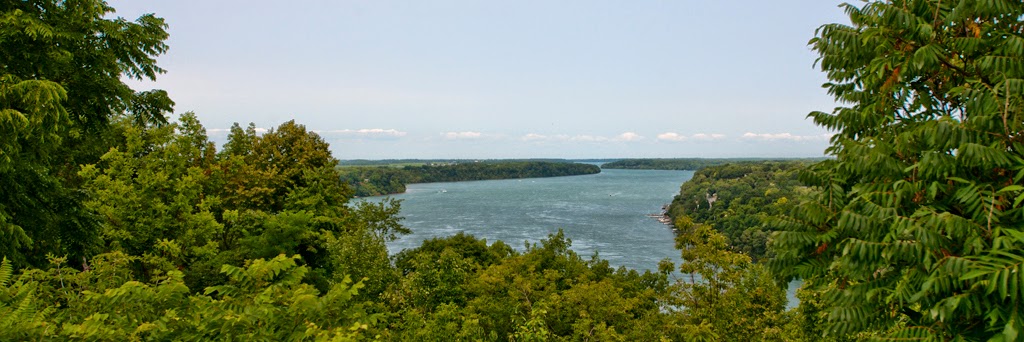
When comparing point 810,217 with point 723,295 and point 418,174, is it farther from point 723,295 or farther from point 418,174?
point 418,174

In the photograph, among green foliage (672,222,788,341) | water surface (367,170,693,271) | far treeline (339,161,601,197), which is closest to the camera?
green foliage (672,222,788,341)

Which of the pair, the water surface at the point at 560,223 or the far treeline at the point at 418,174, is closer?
the water surface at the point at 560,223

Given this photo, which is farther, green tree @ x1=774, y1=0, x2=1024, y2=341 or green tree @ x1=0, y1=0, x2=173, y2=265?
green tree @ x1=0, y1=0, x2=173, y2=265

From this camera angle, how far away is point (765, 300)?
1120 cm

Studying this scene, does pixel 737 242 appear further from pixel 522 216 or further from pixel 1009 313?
pixel 1009 313

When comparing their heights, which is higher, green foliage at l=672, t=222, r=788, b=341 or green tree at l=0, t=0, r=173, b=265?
green tree at l=0, t=0, r=173, b=265

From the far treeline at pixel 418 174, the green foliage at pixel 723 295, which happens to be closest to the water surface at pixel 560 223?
the far treeline at pixel 418 174

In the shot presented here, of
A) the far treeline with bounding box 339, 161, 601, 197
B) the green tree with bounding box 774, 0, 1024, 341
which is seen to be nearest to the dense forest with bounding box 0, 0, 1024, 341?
the green tree with bounding box 774, 0, 1024, 341

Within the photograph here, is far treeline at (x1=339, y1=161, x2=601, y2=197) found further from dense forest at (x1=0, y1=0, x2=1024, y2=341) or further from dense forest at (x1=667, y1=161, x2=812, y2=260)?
dense forest at (x1=0, y1=0, x2=1024, y2=341)

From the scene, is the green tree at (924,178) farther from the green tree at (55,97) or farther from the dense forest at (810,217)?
the green tree at (55,97)

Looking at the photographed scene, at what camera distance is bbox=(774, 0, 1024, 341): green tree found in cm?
373

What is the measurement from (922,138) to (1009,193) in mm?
710

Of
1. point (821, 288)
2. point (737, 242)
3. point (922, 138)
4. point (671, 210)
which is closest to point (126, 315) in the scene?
point (821, 288)

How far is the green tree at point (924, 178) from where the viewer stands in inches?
147
